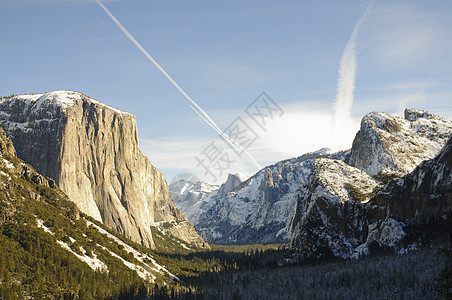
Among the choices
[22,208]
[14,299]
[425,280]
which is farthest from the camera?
[22,208]

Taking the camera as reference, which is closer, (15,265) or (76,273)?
(15,265)

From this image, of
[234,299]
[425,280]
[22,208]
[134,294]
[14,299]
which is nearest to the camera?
[14,299]

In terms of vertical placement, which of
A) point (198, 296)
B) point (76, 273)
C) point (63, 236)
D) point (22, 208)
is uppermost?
point (22, 208)

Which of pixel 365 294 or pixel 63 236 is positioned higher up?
pixel 63 236

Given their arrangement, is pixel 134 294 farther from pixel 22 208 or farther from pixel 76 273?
pixel 22 208

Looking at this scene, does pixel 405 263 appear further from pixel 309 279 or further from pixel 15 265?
pixel 15 265

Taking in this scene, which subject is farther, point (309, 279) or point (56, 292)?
point (309, 279)

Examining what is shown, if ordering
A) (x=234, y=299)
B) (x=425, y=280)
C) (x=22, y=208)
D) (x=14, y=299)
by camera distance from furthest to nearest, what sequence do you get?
1. (x=22, y=208)
2. (x=234, y=299)
3. (x=425, y=280)
4. (x=14, y=299)

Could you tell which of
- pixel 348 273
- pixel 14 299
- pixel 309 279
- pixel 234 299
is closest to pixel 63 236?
pixel 14 299

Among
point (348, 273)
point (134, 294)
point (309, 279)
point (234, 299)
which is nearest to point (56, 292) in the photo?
point (134, 294)
